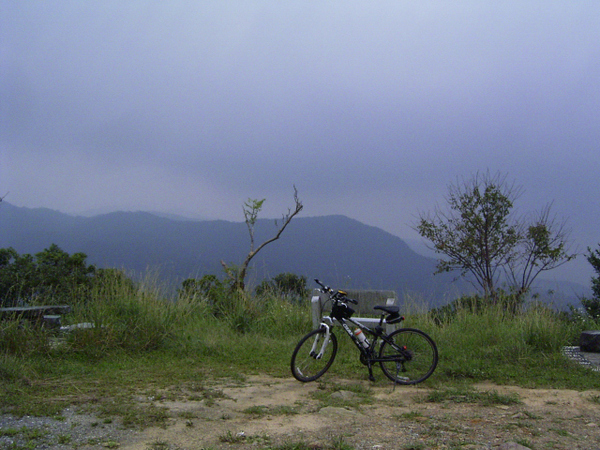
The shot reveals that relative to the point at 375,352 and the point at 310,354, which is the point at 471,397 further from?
the point at 310,354

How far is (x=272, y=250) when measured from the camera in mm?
91438

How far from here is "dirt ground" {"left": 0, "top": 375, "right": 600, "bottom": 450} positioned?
3818 mm

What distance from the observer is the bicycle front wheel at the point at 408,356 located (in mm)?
6004

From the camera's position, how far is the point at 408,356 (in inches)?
235

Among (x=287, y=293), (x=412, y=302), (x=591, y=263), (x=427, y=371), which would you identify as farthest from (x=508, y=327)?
(x=591, y=263)

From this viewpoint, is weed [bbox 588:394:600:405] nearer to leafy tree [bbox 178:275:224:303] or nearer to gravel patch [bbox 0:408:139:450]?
gravel patch [bbox 0:408:139:450]

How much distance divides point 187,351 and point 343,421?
379 cm

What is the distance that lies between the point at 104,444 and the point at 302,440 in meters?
1.44

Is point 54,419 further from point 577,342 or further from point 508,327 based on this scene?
point 577,342

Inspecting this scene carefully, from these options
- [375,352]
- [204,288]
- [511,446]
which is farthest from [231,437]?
[204,288]

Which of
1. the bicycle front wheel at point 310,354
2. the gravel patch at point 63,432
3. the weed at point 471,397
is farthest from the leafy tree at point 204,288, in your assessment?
the weed at point 471,397

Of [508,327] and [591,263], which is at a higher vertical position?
[591,263]

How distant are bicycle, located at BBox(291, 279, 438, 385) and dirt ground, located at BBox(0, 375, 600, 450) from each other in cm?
31

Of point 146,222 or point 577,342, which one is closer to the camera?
point 577,342
